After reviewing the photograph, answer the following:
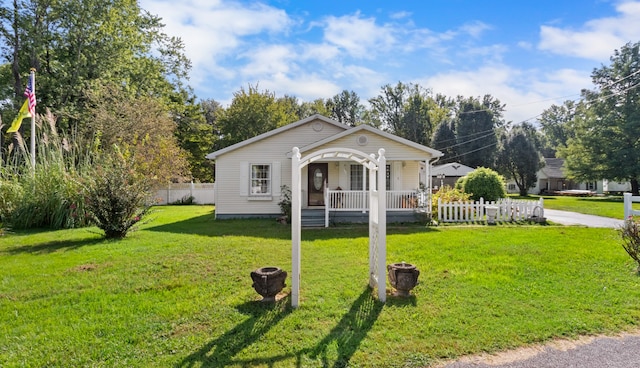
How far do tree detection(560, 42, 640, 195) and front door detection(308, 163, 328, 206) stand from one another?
27646 millimetres

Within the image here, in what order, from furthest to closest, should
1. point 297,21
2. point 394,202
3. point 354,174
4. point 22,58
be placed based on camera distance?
1. point 22,58
2. point 354,174
3. point 394,202
4. point 297,21

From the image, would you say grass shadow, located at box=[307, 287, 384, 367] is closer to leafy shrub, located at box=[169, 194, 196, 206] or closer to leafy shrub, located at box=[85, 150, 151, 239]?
leafy shrub, located at box=[85, 150, 151, 239]

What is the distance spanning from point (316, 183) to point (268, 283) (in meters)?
10.4

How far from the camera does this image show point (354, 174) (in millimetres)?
14812

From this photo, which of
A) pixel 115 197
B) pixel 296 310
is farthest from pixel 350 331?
pixel 115 197

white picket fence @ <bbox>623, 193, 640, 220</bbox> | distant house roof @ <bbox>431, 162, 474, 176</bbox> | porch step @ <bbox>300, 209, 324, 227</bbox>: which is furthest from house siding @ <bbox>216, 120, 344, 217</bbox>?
distant house roof @ <bbox>431, 162, 474, 176</bbox>

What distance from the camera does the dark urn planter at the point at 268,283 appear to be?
453 cm

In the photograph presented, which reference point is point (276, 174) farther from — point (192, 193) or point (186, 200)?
point (186, 200)

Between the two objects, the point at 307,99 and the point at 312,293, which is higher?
the point at 307,99

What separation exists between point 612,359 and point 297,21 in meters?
9.46

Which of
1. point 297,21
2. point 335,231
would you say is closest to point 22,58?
point 297,21

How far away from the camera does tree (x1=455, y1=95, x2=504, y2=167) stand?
3675cm

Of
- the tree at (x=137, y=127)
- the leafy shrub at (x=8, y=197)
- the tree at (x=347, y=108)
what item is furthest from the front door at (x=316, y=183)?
the tree at (x=347, y=108)

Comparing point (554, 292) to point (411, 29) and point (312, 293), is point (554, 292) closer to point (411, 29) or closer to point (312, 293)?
point (312, 293)
